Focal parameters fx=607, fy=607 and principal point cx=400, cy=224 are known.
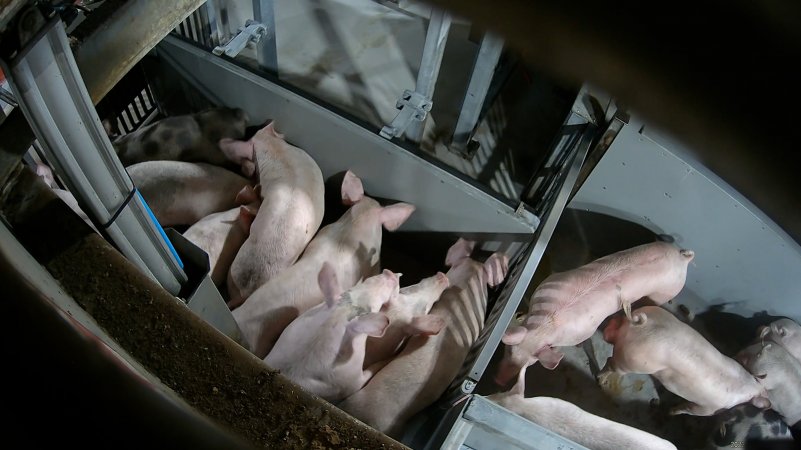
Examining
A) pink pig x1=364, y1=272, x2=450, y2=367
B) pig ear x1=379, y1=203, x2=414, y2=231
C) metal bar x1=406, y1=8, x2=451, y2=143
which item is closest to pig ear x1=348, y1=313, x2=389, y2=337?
pink pig x1=364, y1=272, x2=450, y2=367

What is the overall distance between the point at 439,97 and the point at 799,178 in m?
2.49

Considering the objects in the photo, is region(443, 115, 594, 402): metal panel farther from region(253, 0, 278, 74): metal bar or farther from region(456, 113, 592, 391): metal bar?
region(253, 0, 278, 74): metal bar

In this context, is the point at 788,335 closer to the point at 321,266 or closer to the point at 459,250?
the point at 459,250

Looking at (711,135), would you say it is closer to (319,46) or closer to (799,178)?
(799,178)

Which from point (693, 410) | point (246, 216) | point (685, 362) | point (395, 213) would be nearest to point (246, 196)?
point (246, 216)

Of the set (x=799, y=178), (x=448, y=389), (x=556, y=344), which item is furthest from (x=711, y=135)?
(x=556, y=344)

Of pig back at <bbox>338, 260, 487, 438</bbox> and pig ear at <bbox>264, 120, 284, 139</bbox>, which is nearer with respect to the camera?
pig back at <bbox>338, 260, 487, 438</bbox>

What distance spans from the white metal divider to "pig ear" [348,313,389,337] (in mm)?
670

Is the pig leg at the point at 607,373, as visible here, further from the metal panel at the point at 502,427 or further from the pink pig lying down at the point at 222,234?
the pink pig lying down at the point at 222,234

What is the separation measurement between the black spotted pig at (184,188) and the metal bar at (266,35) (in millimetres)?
427

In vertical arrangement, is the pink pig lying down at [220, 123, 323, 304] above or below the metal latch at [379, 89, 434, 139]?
below

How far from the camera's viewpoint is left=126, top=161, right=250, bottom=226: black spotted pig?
1.91 metres

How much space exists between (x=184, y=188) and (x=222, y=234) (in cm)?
21

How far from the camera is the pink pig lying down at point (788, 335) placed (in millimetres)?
2031
